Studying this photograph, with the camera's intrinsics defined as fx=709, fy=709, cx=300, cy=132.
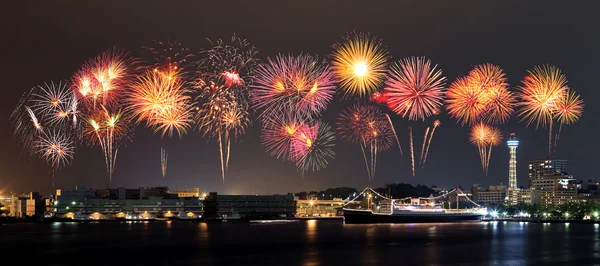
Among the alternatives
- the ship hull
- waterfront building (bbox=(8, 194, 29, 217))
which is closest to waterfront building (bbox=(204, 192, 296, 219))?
waterfront building (bbox=(8, 194, 29, 217))

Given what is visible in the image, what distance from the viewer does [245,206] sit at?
187625mm

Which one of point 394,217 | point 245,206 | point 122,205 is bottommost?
point 245,206

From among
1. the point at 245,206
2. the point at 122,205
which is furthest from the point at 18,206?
the point at 245,206

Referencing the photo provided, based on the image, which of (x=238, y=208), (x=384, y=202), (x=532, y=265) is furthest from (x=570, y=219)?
(x=532, y=265)

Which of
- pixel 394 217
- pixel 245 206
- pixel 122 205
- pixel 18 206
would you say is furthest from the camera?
pixel 18 206

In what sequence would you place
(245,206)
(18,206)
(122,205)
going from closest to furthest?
1. (122,205)
2. (245,206)
3. (18,206)

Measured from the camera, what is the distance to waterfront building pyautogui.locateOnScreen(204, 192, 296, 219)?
7308 inches

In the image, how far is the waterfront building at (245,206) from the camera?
609 feet

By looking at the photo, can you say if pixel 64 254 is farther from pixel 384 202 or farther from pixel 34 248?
pixel 384 202

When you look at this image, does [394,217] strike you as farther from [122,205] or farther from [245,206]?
[122,205]

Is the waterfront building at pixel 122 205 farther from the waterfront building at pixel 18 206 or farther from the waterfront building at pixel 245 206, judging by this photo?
the waterfront building at pixel 18 206

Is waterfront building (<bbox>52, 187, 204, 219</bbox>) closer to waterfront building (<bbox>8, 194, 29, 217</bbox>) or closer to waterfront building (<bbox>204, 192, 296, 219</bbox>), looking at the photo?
waterfront building (<bbox>204, 192, 296, 219</bbox>)

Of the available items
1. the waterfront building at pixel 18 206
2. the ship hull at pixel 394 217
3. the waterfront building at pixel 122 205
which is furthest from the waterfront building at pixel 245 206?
the ship hull at pixel 394 217

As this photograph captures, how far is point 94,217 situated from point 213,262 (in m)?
129
